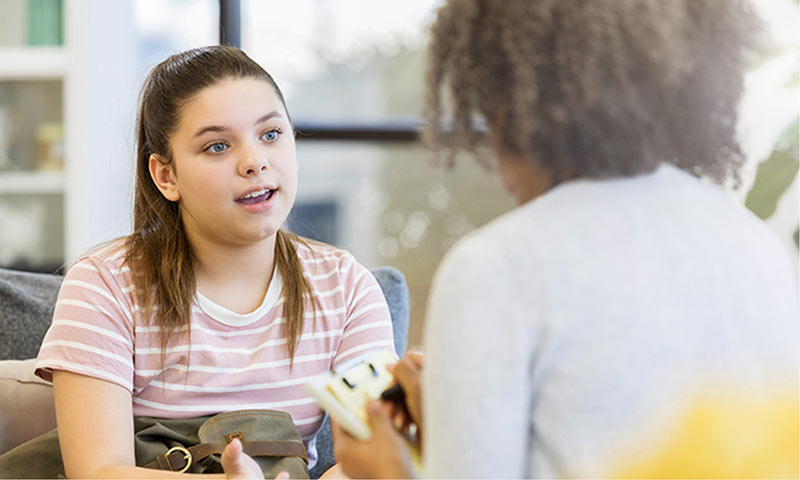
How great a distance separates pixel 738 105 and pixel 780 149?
145cm

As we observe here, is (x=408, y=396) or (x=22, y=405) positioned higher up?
(x=408, y=396)

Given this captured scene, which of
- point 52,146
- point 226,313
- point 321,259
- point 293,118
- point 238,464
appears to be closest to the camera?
point 238,464

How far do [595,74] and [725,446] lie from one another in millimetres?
325

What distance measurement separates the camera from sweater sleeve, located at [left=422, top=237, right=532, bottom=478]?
700mm

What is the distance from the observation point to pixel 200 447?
45.0 inches

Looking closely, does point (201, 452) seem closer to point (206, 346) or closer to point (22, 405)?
point (206, 346)

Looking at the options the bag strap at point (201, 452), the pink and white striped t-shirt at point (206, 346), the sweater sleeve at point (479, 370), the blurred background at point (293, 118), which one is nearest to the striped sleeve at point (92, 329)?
the pink and white striped t-shirt at point (206, 346)

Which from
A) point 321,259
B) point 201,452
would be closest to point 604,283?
point 201,452

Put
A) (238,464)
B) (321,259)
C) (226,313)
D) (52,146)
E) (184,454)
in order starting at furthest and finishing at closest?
1. (52,146)
2. (321,259)
3. (226,313)
4. (184,454)
5. (238,464)

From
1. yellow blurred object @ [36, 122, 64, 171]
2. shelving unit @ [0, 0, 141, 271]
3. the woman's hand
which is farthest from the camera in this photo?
yellow blurred object @ [36, 122, 64, 171]

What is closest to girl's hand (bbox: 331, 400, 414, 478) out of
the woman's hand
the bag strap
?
the woman's hand

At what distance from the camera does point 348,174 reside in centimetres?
322

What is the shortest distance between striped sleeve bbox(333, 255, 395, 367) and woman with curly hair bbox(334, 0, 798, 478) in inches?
21.7

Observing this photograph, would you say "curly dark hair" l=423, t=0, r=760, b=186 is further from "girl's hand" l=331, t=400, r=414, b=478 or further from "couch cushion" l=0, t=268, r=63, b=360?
"couch cushion" l=0, t=268, r=63, b=360
